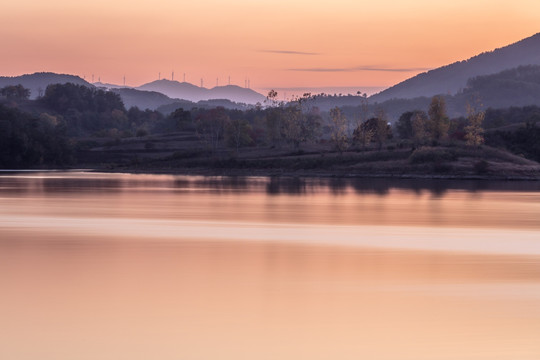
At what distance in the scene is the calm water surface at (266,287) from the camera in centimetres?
1579

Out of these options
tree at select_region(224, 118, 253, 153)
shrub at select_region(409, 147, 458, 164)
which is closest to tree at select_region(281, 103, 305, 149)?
tree at select_region(224, 118, 253, 153)

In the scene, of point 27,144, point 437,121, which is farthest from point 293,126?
point 27,144

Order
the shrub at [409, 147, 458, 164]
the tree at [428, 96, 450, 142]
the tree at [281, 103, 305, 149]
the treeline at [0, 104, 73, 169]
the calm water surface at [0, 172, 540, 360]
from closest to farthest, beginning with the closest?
the calm water surface at [0, 172, 540, 360], the shrub at [409, 147, 458, 164], the tree at [428, 96, 450, 142], the treeline at [0, 104, 73, 169], the tree at [281, 103, 305, 149]

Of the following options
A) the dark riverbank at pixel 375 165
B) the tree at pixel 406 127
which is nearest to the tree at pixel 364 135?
the dark riverbank at pixel 375 165

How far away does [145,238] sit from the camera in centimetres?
3288

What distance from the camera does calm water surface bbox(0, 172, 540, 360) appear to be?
15789 millimetres

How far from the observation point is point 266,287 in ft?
71.5

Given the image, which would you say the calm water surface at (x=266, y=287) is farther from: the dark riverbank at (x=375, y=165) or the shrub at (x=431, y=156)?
the shrub at (x=431, y=156)

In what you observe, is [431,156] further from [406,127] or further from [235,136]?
[406,127]

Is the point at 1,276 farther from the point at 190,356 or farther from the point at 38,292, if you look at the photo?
the point at 190,356

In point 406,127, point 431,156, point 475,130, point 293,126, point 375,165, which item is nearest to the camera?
point 431,156

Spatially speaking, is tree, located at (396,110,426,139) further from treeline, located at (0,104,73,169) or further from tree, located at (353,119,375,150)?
treeline, located at (0,104,73,169)

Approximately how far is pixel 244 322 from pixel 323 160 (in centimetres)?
10260

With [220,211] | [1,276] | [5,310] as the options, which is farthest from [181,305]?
[220,211]
